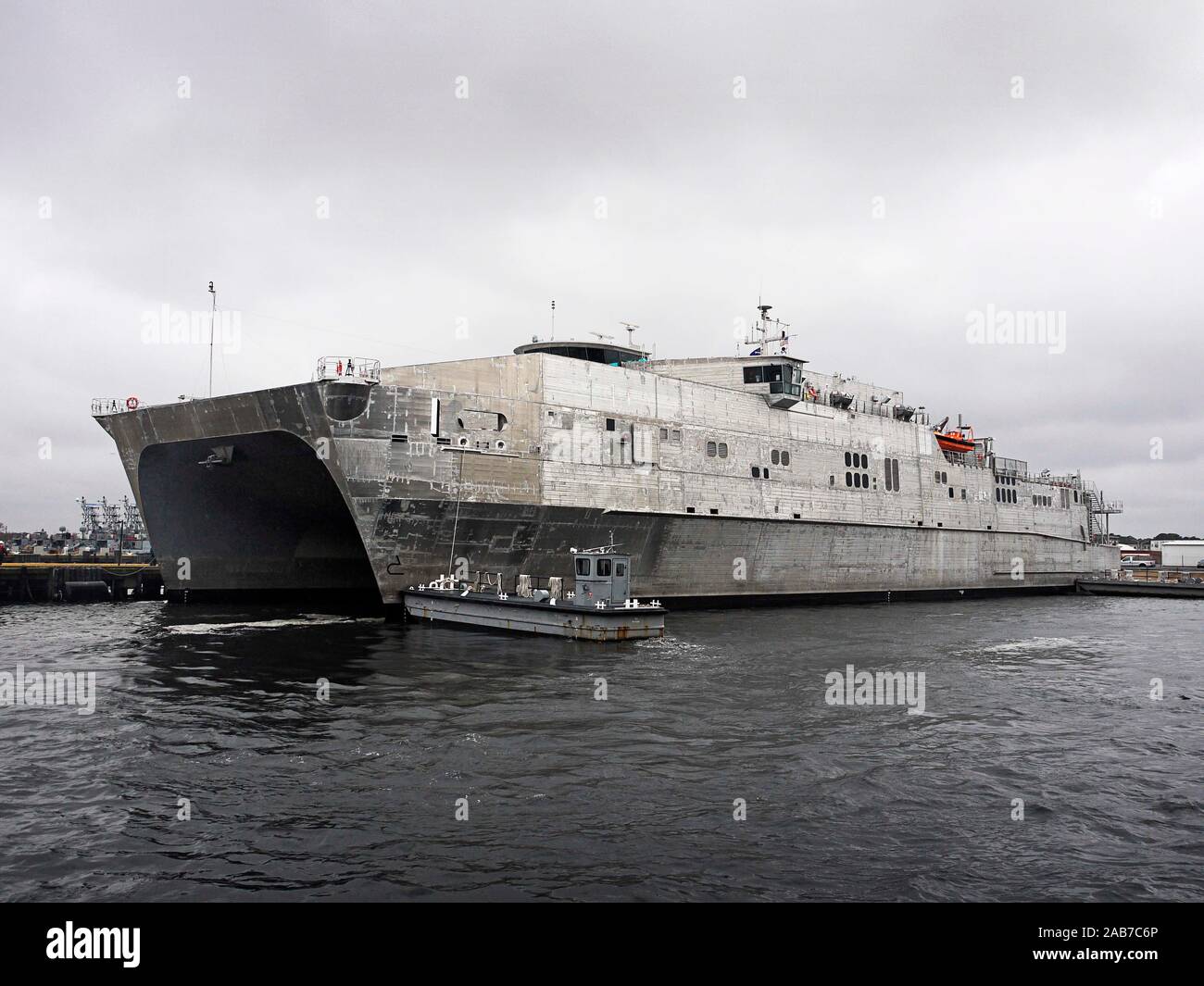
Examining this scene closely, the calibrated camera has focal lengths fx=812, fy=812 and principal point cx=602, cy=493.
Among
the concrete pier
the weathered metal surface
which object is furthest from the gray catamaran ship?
the concrete pier

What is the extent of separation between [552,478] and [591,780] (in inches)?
800

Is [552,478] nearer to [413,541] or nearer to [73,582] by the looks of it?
[413,541]

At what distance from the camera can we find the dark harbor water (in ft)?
27.0

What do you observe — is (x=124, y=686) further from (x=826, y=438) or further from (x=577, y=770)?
(x=826, y=438)

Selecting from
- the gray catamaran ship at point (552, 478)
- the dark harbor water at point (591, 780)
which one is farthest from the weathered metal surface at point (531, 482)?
the dark harbor water at point (591, 780)

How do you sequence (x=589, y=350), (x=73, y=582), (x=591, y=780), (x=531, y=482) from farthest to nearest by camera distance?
(x=73, y=582), (x=589, y=350), (x=531, y=482), (x=591, y=780)

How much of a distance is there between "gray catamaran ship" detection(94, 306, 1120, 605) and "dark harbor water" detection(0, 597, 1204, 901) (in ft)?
26.3

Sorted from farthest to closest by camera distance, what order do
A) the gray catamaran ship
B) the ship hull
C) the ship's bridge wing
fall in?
1. the ship's bridge wing
2. the ship hull
3. the gray catamaran ship

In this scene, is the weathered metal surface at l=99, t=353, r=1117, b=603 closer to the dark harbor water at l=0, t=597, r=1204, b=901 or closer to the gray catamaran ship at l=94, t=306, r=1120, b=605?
the gray catamaran ship at l=94, t=306, r=1120, b=605

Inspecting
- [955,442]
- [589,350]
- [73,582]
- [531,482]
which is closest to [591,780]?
[531,482]

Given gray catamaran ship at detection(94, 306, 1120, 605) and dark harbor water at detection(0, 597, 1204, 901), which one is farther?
gray catamaran ship at detection(94, 306, 1120, 605)

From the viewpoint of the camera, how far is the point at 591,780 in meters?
11.2

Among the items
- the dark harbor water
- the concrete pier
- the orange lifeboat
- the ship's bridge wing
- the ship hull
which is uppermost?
the ship's bridge wing
